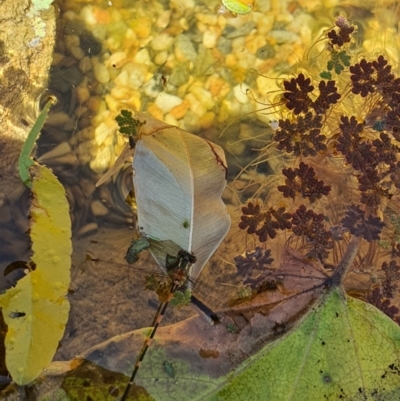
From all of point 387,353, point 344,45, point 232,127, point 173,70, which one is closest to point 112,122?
point 173,70

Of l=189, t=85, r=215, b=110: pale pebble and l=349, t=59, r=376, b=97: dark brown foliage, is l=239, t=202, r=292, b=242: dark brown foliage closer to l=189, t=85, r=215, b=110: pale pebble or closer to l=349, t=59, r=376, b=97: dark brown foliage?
l=189, t=85, r=215, b=110: pale pebble

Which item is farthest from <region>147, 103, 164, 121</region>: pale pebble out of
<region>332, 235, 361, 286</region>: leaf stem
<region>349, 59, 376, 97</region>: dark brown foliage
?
<region>332, 235, 361, 286</region>: leaf stem

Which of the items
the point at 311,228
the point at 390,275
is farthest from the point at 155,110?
the point at 390,275

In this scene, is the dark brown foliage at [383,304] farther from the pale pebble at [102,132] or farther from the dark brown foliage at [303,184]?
the pale pebble at [102,132]

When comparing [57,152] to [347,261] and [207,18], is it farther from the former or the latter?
[347,261]

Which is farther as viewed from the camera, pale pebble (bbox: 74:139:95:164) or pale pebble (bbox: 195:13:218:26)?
pale pebble (bbox: 195:13:218:26)

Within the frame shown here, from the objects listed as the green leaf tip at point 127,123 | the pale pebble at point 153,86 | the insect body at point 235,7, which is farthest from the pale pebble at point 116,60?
the insect body at point 235,7
